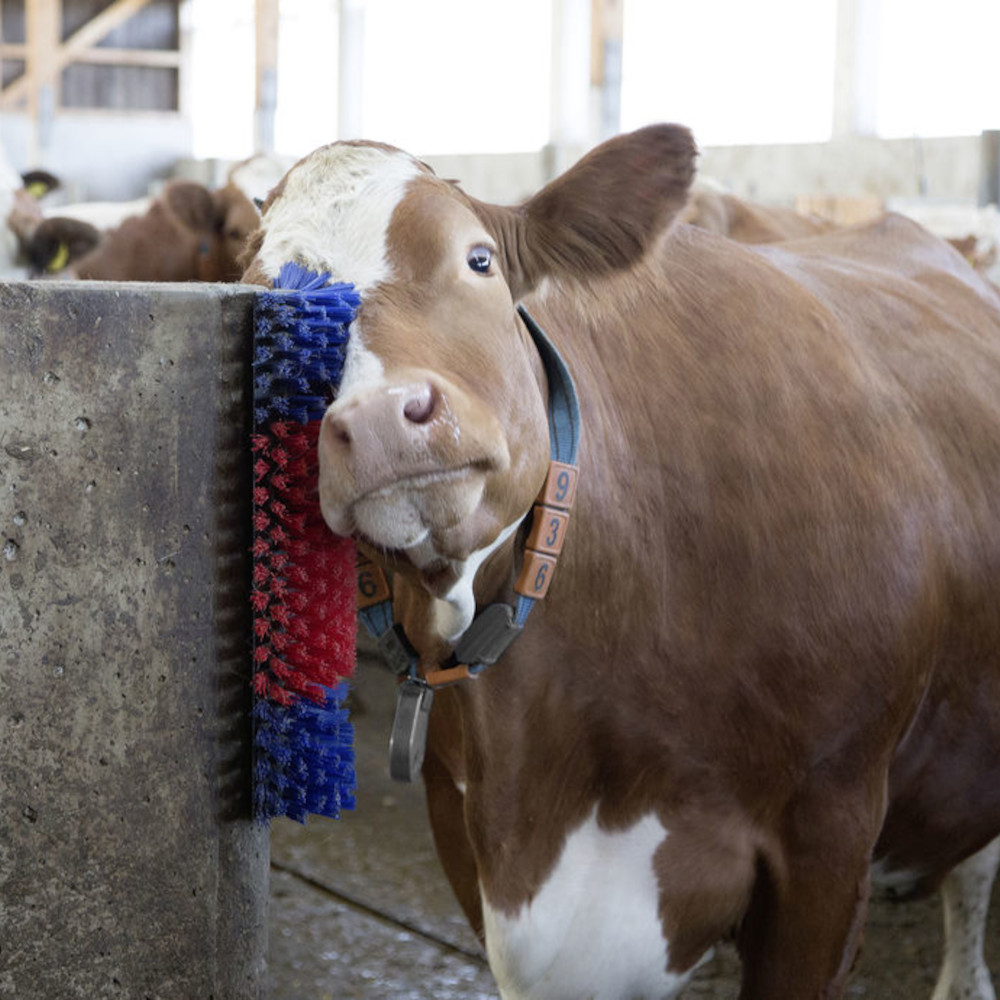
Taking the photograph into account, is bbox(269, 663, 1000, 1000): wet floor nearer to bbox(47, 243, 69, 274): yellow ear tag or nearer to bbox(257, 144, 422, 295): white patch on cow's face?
bbox(257, 144, 422, 295): white patch on cow's face

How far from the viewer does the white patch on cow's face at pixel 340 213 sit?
4.94 feet

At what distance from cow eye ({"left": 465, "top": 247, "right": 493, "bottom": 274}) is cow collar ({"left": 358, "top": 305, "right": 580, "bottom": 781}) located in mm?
182

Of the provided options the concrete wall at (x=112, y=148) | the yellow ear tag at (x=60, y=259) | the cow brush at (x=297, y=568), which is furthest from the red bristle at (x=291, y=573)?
the concrete wall at (x=112, y=148)

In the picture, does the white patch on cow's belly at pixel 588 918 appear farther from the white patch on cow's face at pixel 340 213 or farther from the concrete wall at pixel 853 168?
the concrete wall at pixel 853 168

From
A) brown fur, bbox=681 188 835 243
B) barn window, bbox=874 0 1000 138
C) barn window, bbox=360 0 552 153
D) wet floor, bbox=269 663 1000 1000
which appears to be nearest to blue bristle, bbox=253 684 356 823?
wet floor, bbox=269 663 1000 1000

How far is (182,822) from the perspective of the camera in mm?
1424

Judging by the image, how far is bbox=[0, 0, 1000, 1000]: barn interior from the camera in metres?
3.04

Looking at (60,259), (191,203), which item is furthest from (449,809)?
(60,259)

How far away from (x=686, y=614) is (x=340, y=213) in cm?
71

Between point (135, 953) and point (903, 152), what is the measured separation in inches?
366

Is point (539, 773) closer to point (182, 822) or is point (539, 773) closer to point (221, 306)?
point (182, 822)

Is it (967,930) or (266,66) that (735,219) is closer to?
(967,930)

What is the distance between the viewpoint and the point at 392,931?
309 centimetres

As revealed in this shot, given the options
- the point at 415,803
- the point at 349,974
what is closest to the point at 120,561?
the point at 349,974
